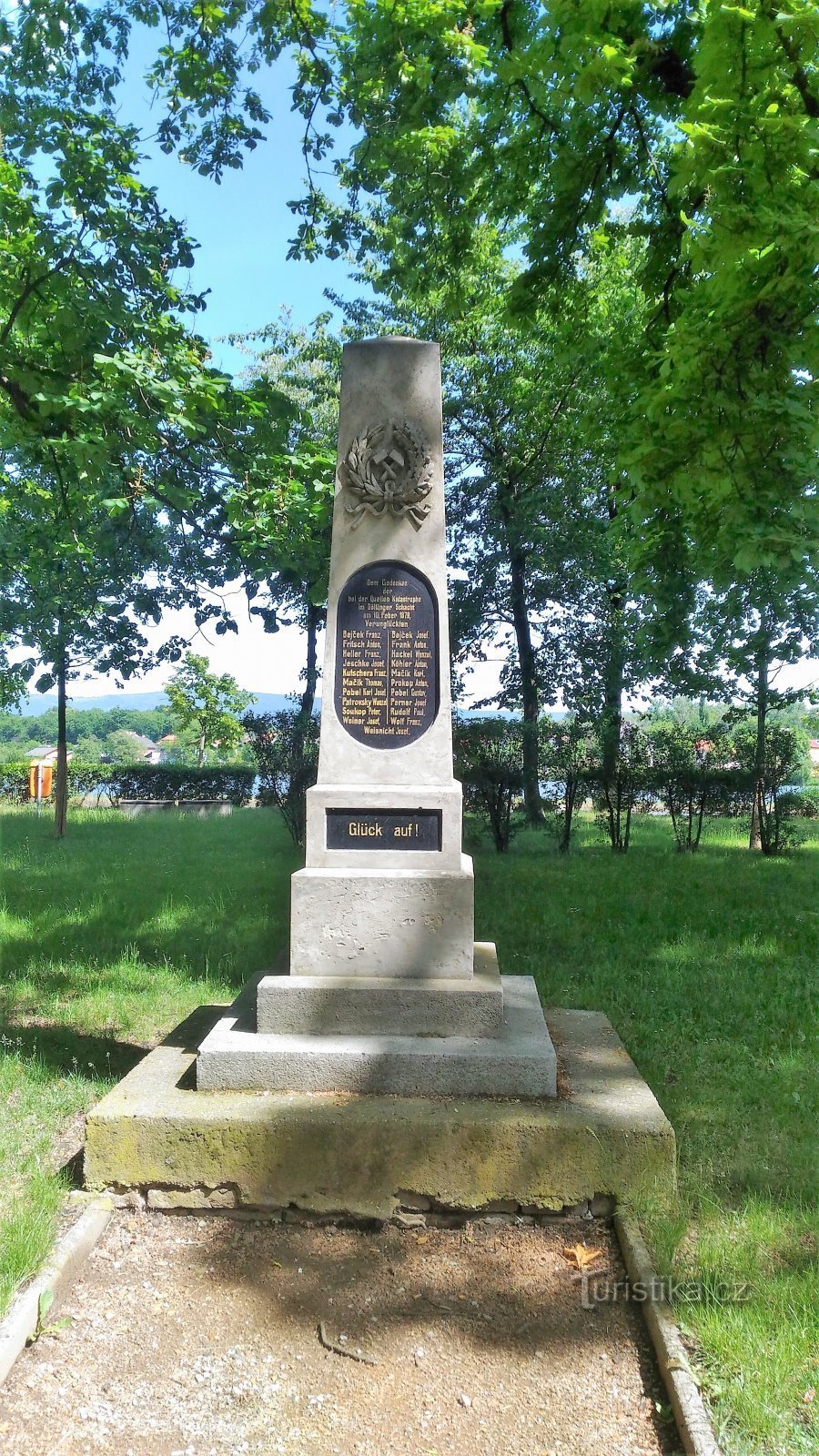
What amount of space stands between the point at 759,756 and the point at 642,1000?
8.53m

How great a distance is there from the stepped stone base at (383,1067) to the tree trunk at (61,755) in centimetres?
1256

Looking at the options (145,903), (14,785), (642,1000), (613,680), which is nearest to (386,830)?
(642,1000)

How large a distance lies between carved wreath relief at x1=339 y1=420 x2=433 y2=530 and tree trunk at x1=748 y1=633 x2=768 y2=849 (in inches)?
375

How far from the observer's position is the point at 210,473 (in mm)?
6613

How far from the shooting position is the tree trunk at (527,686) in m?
14.0

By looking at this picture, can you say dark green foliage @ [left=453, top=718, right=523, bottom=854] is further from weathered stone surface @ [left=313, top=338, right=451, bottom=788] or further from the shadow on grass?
weathered stone surface @ [left=313, top=338, right=451, bottom=788]

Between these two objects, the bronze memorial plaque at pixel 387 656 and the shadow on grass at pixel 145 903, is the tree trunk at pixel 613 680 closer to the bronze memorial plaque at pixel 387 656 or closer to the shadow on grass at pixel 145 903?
the shadow on grass at pixel 145 903

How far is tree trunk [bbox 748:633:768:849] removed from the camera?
1339 centimetres

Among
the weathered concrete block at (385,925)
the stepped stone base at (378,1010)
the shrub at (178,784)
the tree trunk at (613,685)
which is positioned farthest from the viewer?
the shrub at (178,784)

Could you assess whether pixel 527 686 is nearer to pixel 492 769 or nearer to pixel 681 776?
pixel 681 776

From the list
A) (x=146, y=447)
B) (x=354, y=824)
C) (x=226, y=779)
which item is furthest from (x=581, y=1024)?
(x=226, y=779)

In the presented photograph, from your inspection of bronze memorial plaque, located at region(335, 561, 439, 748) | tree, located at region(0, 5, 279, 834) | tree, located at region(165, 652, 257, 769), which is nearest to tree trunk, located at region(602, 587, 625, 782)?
tree, located at region(0, 5, 279, 834)

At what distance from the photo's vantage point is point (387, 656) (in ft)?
15.0

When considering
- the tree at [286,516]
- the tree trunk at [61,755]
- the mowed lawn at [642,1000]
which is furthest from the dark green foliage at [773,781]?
the tree trunk at [61,755]
